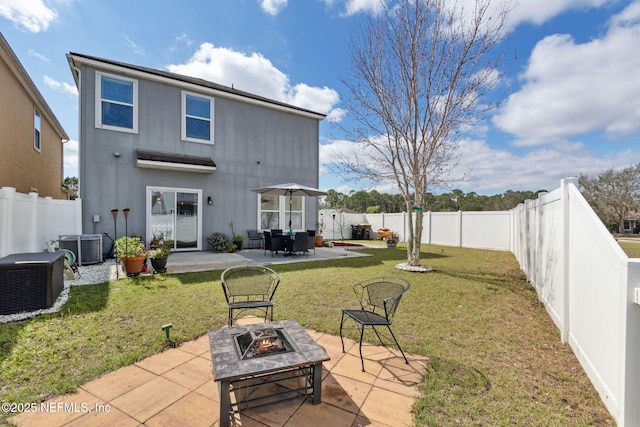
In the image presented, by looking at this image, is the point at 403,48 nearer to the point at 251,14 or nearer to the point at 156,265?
the point at 251,14

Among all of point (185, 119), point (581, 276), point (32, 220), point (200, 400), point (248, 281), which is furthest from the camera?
point (185, 119)

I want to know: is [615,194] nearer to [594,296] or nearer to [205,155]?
[594,296]

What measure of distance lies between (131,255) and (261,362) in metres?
6.35

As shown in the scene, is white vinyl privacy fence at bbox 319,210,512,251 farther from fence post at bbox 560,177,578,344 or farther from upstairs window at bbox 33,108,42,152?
upstairs window at bbox 33,108,42,152

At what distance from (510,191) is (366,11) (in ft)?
147

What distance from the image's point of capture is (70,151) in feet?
64.4

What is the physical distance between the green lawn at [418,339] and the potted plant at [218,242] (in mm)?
4676

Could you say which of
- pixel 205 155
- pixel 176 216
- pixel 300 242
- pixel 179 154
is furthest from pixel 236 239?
pixel 179 154

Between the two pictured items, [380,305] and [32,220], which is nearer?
[380,305]

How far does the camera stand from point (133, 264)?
7.04 metres

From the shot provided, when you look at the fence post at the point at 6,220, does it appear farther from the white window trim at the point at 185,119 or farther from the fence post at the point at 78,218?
the white window trim at the point at 185,119

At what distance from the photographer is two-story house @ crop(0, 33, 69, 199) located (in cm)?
882

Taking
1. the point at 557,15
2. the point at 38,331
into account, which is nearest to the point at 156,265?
the point at 38,331

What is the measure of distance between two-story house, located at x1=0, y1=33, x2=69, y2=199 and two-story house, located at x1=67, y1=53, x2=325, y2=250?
1600mm
